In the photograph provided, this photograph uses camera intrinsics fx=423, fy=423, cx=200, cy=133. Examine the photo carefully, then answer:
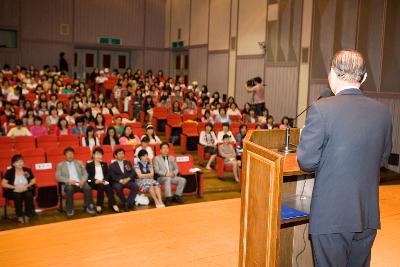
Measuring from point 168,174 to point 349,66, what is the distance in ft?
15.8

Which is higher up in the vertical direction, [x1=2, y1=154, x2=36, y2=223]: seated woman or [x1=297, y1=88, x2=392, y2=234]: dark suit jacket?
[x1=297, y1=88, x2=392, y2=234]: dark suit jacket

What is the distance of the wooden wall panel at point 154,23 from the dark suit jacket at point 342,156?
1713 cm

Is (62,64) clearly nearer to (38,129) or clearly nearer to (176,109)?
(176,109)

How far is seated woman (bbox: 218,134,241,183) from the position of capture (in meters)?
7.40

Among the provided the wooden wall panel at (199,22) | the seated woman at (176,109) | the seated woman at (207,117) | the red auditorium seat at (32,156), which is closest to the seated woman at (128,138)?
the red auditorium seat at (32,156)

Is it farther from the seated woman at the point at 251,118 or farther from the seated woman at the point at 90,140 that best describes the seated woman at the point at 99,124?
the seated woman at the point at 251,118

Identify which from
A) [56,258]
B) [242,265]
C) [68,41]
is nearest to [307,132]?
[242,265]

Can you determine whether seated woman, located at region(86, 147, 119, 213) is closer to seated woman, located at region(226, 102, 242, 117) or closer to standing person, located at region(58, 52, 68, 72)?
seated woman, located at region(226, 102, 242, 117)

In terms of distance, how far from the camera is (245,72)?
13.1 m

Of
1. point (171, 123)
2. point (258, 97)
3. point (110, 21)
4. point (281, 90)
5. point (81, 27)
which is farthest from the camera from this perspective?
point (110, 21)

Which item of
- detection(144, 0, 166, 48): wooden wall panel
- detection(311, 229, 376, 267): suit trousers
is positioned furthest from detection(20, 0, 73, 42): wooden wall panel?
detection(311, 229, 376, 267): suit trousers

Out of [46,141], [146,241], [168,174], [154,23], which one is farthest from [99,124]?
[154,23]

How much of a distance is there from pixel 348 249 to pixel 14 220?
4753mm

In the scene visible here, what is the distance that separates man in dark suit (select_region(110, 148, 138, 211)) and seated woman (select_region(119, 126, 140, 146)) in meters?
1.44
